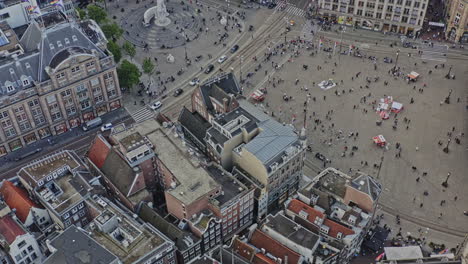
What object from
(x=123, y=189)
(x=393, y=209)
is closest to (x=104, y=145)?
(x=123, y=189)

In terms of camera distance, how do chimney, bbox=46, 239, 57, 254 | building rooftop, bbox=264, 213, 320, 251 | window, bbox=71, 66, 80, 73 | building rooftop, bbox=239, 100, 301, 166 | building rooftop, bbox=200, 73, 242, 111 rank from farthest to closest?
window, bbox=71, 66, 80, 73
building rooftop, bbox=200, 73, 242, 111
building rooftop, bbox=239, 100, 301, 166
building rooftop, bbox=264, 213, 320, 251
chimney, bbox=46, 239, 57, 254

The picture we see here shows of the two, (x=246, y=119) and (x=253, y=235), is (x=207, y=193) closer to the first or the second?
(x=253, y=235)

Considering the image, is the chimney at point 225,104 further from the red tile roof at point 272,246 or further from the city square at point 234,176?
the red tile roof at point 272,246

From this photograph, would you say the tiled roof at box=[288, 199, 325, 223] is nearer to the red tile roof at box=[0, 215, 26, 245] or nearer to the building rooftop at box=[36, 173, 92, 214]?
the building rooftop at box=[36, 173, 92, 214]

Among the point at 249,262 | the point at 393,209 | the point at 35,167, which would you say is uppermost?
the point at 35,167

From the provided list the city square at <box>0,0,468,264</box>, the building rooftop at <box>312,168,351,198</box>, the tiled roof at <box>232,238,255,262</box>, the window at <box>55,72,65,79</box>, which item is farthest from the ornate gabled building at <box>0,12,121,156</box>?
the building rooftop at <box>312,168,351,198</box>

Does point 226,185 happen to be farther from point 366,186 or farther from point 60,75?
point 60,75

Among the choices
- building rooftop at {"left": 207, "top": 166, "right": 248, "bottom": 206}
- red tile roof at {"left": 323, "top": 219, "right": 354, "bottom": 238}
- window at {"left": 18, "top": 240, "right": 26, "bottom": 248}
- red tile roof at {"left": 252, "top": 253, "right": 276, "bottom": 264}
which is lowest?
red tile roof at {"left": 252, "top": 253, "right": 276, "bottom": 264}
